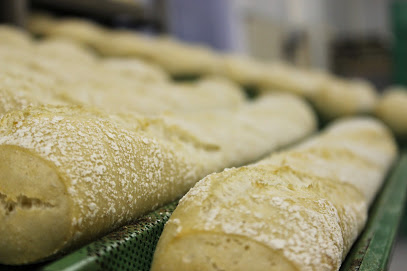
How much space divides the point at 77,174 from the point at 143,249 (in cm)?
19

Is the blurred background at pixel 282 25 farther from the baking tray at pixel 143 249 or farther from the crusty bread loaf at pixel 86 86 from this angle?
the baking tray at pixel 143 249

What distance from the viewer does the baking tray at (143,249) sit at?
2.24ft

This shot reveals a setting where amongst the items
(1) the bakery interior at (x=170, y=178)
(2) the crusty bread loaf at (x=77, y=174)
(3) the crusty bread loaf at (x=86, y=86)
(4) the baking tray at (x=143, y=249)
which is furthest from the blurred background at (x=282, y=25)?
(4) the baking tray at (x=143, y=249)

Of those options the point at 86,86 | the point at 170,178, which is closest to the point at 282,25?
the point at 86,86

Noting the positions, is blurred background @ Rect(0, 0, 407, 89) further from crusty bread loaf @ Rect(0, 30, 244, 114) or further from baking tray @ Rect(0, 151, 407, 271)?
baking tray @ Rect(0, 151, 407, 271)

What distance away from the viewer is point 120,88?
1.55 metres

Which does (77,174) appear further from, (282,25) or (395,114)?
(282,25)

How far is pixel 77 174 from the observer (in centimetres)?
77

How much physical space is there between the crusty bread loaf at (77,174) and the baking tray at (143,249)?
39 millimetres

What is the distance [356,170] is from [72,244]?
3.11 feet

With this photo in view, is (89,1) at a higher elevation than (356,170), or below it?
higher

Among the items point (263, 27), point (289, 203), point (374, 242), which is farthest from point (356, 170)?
point (263, 27)

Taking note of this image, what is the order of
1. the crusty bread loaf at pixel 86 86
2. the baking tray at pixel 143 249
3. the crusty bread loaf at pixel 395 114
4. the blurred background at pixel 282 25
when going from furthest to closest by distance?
1. the blurred background at pixel 282 25
2. the crusty bread loaf at pixel 395 114
3. the crusty bread loaf at pixel 86 86
4. the baking tray at pixel 143 249

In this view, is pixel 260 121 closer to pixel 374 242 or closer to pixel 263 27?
pixel 374 242
